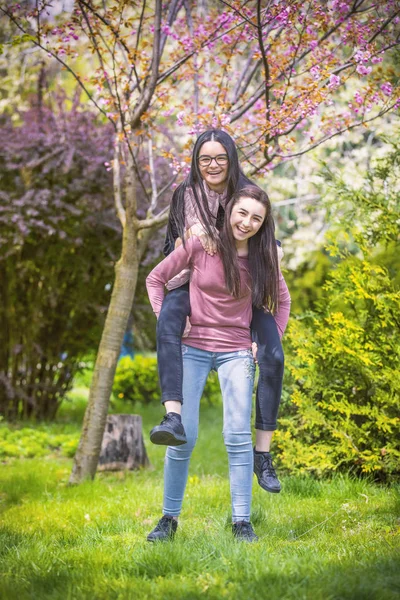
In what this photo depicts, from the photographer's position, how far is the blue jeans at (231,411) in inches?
121

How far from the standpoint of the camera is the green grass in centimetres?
233

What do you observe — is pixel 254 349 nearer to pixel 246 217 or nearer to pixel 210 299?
pixel 210 299

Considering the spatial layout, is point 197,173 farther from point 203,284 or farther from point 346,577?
point 346,577

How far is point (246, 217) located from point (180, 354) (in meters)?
Result: 0.64

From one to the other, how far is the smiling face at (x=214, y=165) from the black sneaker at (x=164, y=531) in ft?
4.94

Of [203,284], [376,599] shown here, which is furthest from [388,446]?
[376,599]

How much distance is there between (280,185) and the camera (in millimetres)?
13664

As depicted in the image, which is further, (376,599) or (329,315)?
(329,315)

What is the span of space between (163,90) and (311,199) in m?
8.78

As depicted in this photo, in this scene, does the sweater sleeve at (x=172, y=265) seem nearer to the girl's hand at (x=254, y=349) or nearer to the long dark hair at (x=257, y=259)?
the long dark hair at (x=257, y=259)

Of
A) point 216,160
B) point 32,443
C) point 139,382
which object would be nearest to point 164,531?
point 216,160

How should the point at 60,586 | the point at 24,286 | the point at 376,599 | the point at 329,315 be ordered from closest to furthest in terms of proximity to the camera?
the point at 376,599 < the point at 60,586 < the point at 329,315 < the point at 24,286

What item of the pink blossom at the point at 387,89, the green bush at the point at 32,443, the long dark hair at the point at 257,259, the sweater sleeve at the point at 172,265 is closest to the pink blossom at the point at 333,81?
the pink blossom at the point at 387,89

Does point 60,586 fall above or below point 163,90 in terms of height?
below
